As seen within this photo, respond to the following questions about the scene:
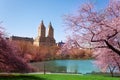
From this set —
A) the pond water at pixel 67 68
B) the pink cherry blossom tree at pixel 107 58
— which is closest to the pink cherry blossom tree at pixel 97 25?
the pink cherry blossom tree at pixel 107 58

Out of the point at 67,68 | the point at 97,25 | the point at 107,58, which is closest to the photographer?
the point at 97,25

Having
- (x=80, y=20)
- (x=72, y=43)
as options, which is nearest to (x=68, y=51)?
(x=72, y=43)

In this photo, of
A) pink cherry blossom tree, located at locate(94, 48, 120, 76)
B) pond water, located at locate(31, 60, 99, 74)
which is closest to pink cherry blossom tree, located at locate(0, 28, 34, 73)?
pink cherry blossom tree, located at locate(94, 48, 120, 76)

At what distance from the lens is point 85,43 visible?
1670 cm

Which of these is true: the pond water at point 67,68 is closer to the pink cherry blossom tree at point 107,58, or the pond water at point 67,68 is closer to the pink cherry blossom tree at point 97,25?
the pink cherry blossom tree at point 107,58

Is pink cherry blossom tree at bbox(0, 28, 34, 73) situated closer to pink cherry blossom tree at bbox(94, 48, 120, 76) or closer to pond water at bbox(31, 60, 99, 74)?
pink cherry blossom tree at bbox(94, 48, 120, 76)

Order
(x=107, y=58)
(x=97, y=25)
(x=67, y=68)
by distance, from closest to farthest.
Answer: (x=97, y=25), (x=107, y=58), (x=67, y=68)

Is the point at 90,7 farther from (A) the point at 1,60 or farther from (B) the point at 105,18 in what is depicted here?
(A) the point at 1,60

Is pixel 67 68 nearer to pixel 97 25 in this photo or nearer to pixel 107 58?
pixel 107 58

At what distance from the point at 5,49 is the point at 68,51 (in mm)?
7818

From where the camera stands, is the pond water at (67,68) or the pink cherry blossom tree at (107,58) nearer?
the pink cherry blossom tree at (107,58)

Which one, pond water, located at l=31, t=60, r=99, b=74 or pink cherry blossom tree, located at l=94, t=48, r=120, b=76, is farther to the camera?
pond water, located at l=31, t=60, r=99, b=74

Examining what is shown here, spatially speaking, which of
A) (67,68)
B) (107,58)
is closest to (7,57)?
(107,58)

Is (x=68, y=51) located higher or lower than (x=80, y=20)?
lower
